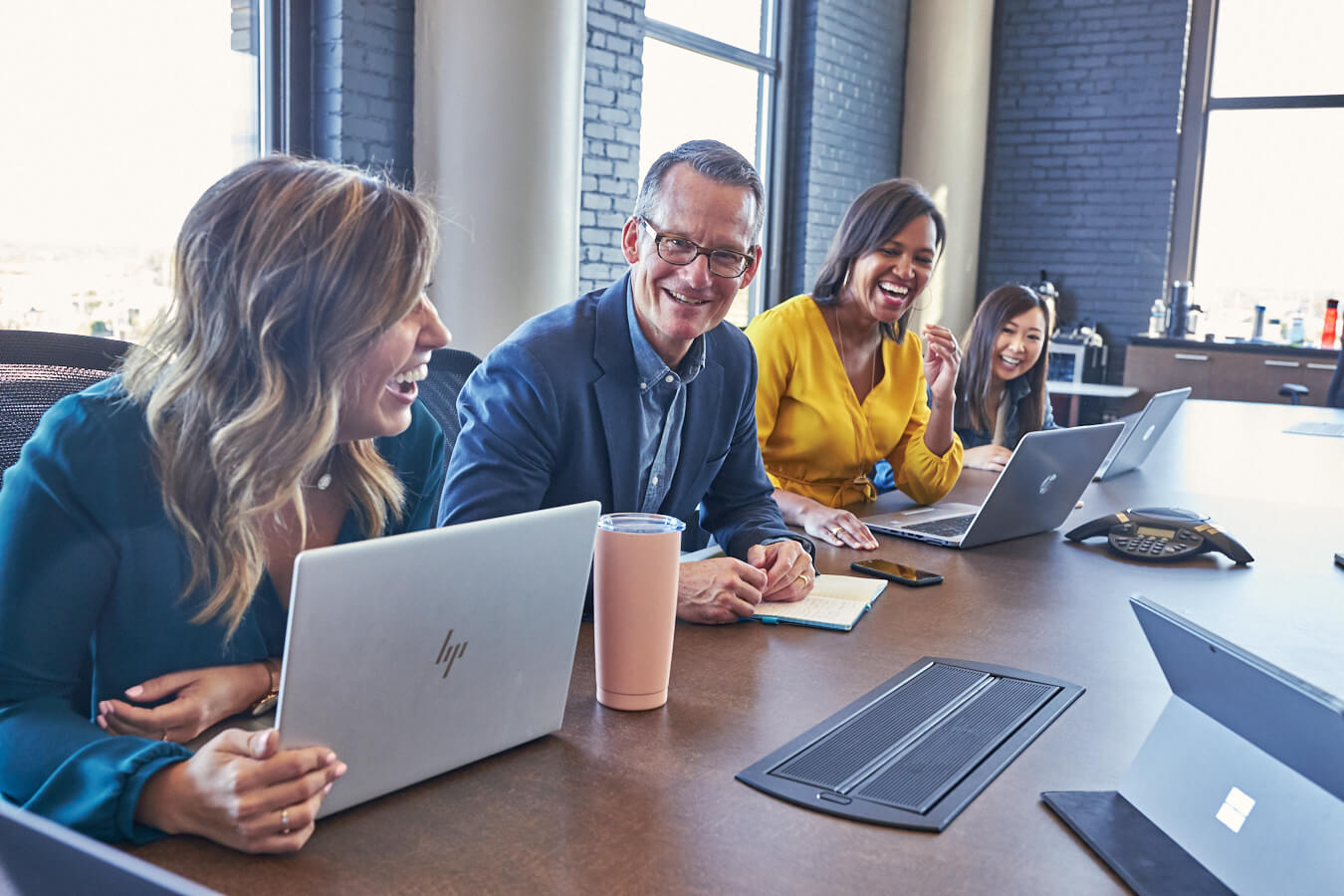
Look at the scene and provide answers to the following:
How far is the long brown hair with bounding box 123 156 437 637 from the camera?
100cm

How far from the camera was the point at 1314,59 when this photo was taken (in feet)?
20.2

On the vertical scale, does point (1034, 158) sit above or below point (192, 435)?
above

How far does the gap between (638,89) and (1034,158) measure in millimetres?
3042

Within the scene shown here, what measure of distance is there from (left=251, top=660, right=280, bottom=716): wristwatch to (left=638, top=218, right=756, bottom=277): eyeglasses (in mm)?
771

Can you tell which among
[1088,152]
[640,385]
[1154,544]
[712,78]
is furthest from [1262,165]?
[640,385]

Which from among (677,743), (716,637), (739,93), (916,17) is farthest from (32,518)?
(916,17)

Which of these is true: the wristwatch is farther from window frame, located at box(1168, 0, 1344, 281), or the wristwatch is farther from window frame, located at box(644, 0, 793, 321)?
window frame, located at box(1168, 0, 1344, 281)

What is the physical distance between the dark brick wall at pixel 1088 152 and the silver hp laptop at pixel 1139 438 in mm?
4167

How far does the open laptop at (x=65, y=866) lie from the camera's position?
672mm

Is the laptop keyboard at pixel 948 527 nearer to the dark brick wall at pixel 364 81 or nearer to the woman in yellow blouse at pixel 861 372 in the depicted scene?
the woman in yellow blouse at pixel 861 372

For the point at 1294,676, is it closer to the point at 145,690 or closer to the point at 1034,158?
the point at 145,690

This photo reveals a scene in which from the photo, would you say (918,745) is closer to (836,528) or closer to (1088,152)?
(836,528)

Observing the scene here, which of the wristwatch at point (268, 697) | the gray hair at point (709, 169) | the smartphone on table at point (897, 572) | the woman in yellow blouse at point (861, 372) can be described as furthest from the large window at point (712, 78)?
the wristwatch at point (268, 697)

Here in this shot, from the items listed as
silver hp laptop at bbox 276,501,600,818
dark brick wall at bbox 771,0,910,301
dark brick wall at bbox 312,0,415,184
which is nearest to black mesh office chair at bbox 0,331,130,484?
silver hp laptop at bbox 276,501,600,818
